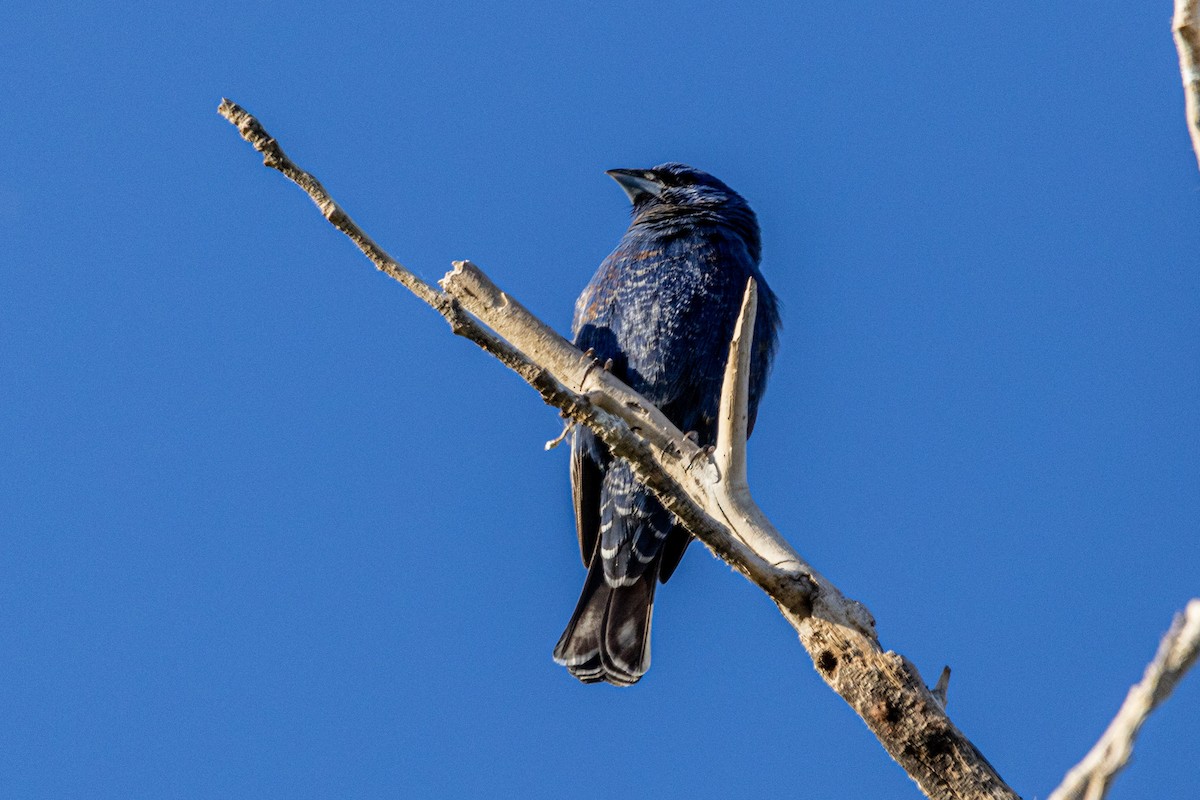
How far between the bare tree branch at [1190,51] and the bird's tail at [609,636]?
400 cm

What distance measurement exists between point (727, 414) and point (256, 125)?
1642 millimetres

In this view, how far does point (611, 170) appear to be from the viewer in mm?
7559

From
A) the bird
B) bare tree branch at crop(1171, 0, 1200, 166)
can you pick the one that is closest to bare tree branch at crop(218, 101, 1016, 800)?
the bird

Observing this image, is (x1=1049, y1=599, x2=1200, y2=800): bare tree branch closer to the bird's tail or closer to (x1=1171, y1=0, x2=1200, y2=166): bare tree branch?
(x1=1171, y1=0, x2=1200, y2=166): bare tree branch

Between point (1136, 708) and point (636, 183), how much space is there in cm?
584

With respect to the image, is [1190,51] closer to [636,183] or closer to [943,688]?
[943,688]

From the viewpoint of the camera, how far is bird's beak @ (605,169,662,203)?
7410 millimetres

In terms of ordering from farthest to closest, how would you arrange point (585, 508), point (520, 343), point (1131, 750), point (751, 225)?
point (751, 225) → point (585, 508) → point (520, 343) → point (1131, 750)

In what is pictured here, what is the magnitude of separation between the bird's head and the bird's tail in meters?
1.90

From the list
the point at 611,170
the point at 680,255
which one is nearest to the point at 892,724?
the point at 680,255

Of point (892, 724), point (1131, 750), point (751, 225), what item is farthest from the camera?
point (751, 225)

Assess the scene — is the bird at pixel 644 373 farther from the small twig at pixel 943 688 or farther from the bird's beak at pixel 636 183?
the small twig at pixel 943 688

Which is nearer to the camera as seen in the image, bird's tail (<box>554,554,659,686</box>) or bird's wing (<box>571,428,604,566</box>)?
bird's tail (<box>554,554,659,686</box>)

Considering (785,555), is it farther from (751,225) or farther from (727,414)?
(751,225)
